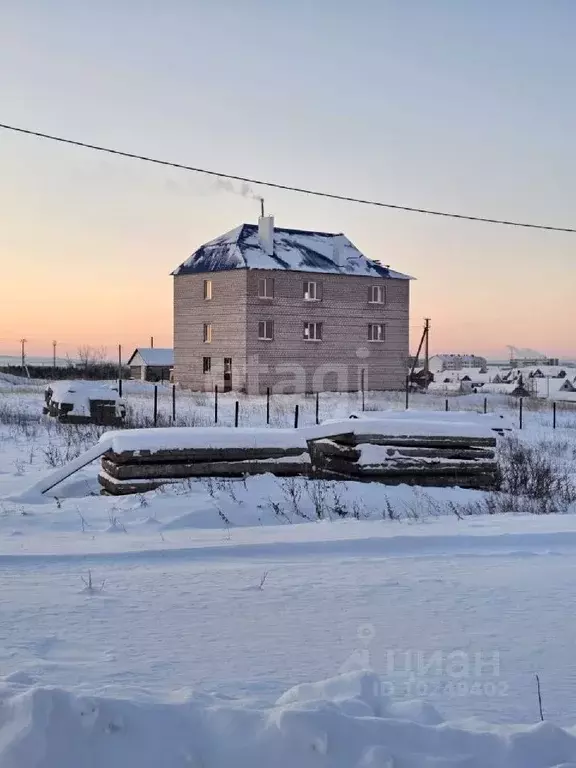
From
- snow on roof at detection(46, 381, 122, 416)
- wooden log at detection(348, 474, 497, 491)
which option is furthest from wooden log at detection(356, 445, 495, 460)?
snow on roof at detection(46, 381, 122, 416)

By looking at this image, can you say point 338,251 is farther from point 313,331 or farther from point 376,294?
point 313,331

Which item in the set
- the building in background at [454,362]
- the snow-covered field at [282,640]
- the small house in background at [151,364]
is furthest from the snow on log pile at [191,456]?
the building in background at [454,362]

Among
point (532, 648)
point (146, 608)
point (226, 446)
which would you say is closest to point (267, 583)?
point (146, 608)

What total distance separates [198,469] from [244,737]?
7993 mm

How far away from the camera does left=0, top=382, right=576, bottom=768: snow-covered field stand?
3102 mm

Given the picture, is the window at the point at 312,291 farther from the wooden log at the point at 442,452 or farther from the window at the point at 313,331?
the wooden log at the point at 442,452

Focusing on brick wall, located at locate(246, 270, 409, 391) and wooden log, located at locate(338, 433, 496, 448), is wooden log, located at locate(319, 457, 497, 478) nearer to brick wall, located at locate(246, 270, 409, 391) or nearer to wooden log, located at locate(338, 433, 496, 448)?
wooden log, located at locate(338, 433, 496, 448)

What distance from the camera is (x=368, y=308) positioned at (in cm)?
4419

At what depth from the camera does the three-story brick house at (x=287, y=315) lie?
4062 cm

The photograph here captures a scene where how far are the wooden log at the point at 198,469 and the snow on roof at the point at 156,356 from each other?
58904 millimetres

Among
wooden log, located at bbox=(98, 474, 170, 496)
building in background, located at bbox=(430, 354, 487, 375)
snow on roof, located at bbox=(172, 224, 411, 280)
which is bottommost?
wooden log, located at bbox=(98, 474, 170, 496)

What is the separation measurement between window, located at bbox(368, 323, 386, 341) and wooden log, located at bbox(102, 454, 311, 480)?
33444 mm

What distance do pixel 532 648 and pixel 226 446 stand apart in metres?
7.24

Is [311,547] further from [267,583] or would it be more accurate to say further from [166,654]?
[166,654]
